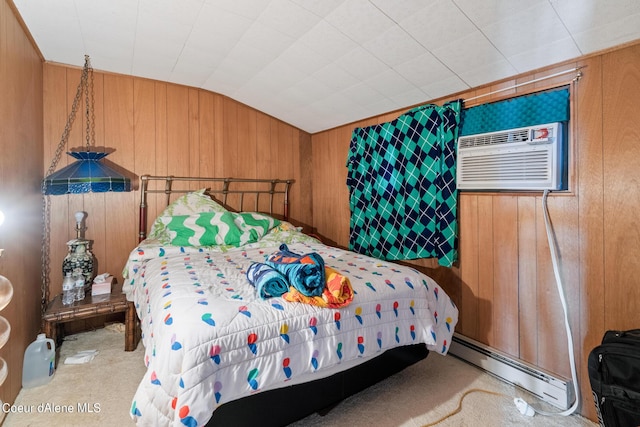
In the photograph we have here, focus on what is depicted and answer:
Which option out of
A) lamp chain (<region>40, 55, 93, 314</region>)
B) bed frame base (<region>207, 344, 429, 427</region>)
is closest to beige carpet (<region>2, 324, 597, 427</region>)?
bed frame base (<region>207, 344, 429, 427</region>)

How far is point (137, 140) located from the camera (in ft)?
9.87

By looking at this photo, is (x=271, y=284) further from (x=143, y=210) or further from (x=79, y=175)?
(x=143, y=210)

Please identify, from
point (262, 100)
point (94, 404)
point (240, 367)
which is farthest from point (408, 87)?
point (94, 404)

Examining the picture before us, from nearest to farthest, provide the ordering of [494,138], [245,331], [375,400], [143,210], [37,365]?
[245,331], [375,400], [37,365], [494,138], [143,210]

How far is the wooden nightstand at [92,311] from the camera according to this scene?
7.25ft

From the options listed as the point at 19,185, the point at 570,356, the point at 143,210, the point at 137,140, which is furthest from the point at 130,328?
the point at 570,356

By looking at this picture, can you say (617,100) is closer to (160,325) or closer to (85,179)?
(160,325)

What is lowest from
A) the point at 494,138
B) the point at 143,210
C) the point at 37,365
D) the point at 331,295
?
the point at 37,365

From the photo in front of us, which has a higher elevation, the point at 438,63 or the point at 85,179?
the point at 438,63

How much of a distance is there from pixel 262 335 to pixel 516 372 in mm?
1694

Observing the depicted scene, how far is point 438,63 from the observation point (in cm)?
208

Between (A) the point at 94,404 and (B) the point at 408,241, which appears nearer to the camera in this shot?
(A) the point at 94,404

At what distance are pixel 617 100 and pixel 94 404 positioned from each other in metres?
3.24

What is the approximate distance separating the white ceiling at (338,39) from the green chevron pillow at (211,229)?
4.23 feet
